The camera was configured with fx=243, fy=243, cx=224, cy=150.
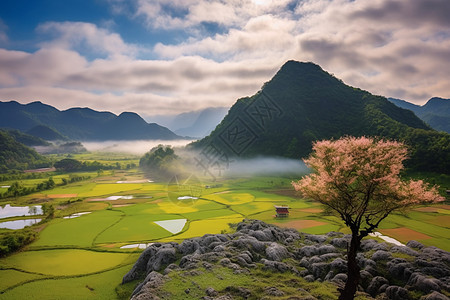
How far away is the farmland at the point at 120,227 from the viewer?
24.6 meters

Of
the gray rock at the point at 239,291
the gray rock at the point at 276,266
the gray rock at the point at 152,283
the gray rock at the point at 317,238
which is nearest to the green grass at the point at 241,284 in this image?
the gray rock at the point at 239,291

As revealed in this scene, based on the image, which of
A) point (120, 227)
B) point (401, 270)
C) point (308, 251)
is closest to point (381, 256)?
point (401, 270)

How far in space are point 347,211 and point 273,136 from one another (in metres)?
117

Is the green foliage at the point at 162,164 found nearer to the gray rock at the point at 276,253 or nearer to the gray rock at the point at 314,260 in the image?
the gray rock at the point at 276,253

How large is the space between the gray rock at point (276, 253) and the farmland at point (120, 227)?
653 centimetres

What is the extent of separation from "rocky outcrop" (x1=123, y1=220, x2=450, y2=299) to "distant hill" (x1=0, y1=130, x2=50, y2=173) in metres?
173

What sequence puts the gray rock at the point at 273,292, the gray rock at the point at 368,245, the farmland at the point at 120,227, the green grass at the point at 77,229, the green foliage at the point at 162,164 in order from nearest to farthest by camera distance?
the gray rock at the point at 273,292, the gray rock at the point at 368,245, the farmland at the point at 120,227, the green grass at the point at 77,229, the green foliage at the point at 162,164

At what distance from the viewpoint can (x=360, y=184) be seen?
Answer: 1592 centimetres

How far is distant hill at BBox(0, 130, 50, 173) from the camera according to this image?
508 feet

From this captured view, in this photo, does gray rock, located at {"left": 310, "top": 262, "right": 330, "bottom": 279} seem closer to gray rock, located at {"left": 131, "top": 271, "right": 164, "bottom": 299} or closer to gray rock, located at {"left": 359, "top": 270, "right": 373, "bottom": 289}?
gray rock, located at {"left": 359, "top": 270, "right": 373, "bottom": 289}

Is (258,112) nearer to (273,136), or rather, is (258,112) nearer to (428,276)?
(273,136)

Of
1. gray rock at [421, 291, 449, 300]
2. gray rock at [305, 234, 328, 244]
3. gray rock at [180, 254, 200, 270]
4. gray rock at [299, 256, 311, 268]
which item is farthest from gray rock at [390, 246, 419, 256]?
gray rock at [180, 254, 200, 270]

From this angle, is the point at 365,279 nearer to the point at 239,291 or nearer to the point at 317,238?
the point at 239,291

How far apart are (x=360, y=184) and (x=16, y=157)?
214303 mm
